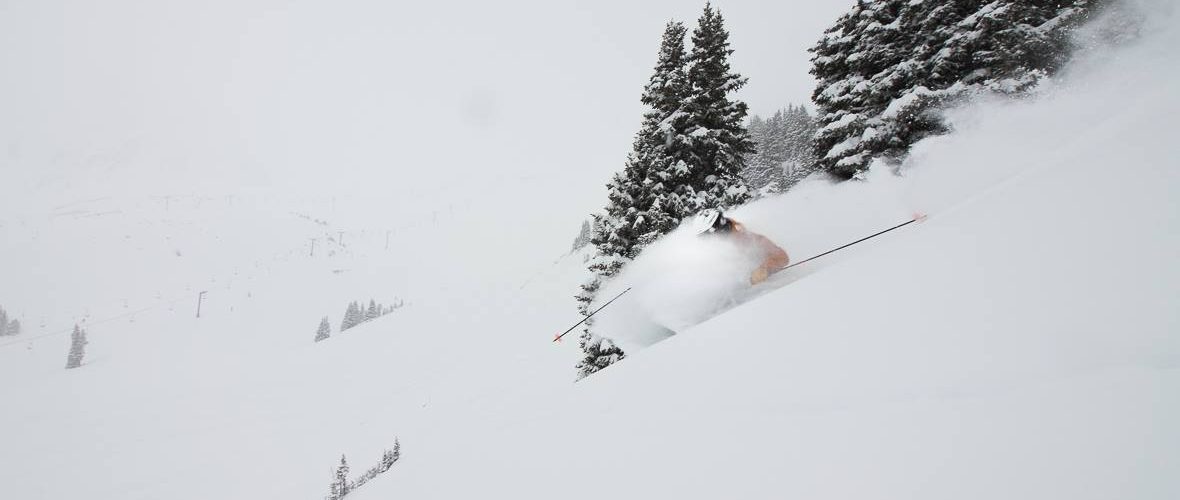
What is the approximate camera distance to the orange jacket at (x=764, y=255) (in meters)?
7.70

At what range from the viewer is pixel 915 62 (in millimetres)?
10328

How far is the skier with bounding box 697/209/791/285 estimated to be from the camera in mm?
7742

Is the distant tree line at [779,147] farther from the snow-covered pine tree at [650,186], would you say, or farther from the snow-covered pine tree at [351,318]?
the snow-covered pine tree at [351,318]

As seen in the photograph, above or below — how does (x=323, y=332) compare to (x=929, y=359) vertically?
above

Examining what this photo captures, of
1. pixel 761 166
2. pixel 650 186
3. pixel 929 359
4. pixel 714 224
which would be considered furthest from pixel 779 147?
pixel 929 359

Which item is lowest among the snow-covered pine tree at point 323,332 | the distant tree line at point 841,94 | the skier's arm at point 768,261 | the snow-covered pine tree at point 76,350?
the skier's arm at point 768,261

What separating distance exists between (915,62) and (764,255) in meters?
6.96

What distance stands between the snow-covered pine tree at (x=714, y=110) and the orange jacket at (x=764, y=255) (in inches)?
182

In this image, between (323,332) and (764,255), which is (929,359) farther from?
(323,332)

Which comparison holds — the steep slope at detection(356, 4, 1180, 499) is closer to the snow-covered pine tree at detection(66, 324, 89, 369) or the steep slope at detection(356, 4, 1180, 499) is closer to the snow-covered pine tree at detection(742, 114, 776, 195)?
the snow-covered pine tree at detection(742, 114, 776, 195)

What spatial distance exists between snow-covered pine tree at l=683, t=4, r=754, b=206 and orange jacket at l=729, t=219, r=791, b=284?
182 inches

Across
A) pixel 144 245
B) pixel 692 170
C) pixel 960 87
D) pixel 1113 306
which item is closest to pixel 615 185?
pixel 692 170

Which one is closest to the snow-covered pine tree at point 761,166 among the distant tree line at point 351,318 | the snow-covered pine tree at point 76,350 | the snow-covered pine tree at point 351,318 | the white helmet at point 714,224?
the white helmet at point 714,224

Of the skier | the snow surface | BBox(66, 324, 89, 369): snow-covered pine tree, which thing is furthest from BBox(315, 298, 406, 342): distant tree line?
the skier
